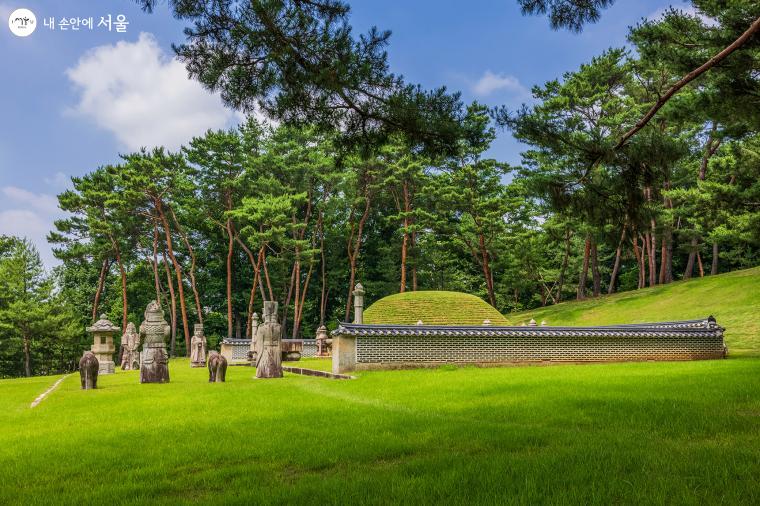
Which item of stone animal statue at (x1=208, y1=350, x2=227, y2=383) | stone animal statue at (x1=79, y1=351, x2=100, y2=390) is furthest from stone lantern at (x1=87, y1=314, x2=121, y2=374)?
stone animal statue at (x1=208, y1=350, x2=227, y2=383)

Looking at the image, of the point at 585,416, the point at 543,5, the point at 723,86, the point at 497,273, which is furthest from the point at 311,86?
the point at 497,273

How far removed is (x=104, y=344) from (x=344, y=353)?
31.2ft

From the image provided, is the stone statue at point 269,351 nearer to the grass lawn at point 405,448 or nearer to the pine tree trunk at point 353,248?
the grass lawn at point 405,448

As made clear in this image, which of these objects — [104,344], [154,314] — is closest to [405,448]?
[154,314]

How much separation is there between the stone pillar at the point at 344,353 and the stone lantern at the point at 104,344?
8.64 metres

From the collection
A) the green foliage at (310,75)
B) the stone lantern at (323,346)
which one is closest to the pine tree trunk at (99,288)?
the stone lantern at (323,346)

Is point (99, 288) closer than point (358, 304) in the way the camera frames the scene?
No

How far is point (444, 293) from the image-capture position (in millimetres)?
27281

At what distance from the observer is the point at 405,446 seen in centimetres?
523

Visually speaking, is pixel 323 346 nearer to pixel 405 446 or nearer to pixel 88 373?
pixel 88 373

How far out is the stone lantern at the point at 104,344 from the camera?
1884cm

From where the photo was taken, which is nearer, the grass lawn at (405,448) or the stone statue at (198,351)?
the grass lawn at (405,448)

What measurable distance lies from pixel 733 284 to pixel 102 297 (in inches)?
1631

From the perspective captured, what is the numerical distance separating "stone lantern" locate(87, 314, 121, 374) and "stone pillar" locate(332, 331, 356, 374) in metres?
8.64
